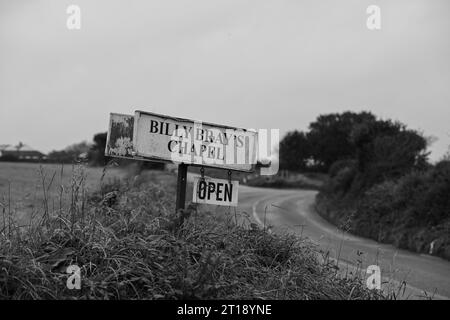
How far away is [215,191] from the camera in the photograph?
5301 millimetres

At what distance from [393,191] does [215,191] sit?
14.5m

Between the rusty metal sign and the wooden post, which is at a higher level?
the rusty metal sign

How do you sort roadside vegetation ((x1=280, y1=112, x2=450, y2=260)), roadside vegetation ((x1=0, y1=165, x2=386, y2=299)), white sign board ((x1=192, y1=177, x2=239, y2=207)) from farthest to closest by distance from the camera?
roadside vegetation ((x1=280, y1=112, x2=450, y2=260)) < white sign board ((x1=192, y1=177, x2=239, y2=207)) < roadside vegetation ((x1=0, y1=165, x2=386, y2=299))

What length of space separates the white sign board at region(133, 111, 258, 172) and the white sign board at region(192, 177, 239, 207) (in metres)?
0.17

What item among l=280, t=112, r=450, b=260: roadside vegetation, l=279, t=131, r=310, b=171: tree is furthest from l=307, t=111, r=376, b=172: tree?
l=280, t=112, r=450, b=260: roadside vegetation

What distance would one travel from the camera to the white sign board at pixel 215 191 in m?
5.22

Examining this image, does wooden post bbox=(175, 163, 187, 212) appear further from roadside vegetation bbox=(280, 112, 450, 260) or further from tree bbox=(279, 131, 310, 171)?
tree bbox=(279, 131, 310, 171)

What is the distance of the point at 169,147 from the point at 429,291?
15.1 feet

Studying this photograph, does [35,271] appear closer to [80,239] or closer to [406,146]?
[80,239]

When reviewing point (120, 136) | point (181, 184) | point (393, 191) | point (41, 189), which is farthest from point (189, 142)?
point (393, 191)

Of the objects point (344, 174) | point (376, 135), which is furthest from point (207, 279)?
point (344, 174)

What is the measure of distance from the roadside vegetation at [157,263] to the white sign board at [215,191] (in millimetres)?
186

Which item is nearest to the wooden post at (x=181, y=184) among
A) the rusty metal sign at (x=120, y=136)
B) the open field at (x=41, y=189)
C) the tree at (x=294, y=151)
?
the rusty metal sign at (x=120, y=136)

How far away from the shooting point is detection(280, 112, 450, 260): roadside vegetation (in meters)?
14.8
